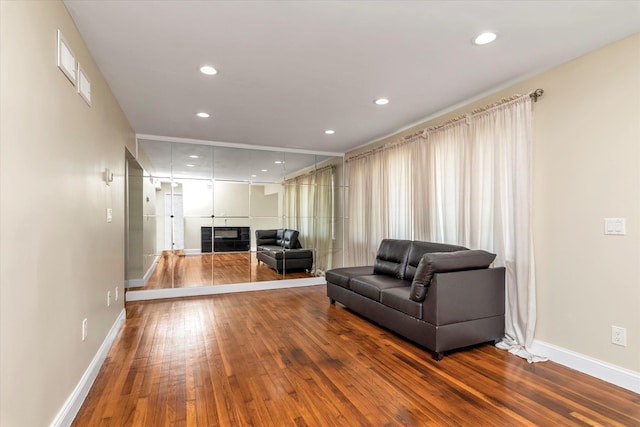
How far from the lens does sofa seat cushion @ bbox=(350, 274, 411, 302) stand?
357 centimetres

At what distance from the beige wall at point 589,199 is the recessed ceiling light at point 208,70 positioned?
294 cm

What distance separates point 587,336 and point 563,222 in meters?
0.93

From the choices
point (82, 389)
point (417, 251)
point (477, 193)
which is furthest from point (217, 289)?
point (477, 193)

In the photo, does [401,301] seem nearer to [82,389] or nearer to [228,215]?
[82,389]

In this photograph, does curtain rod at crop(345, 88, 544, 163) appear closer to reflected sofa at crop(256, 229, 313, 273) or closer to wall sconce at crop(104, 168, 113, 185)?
reflected sofa at crop(256, 229, 313, 273)

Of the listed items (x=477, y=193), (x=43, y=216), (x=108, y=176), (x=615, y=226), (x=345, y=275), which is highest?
(x=108, y=176)

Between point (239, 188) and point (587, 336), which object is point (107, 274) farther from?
point (587, 336)

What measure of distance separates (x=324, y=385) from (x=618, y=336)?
2228mm

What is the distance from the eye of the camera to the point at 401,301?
3.14 meters

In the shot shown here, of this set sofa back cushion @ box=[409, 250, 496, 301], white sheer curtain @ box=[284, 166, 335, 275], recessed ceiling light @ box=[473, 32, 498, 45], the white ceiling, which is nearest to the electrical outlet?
sofa back cushion @ box=[409, 250, 496, 301]

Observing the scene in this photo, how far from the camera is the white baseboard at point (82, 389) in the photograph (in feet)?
5.98

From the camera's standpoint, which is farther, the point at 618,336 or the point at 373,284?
the point at 373,284

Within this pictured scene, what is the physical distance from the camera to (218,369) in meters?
2.59

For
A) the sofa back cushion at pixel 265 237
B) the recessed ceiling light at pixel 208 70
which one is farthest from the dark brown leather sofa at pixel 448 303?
the sofa back cushion at pixel 265 237
